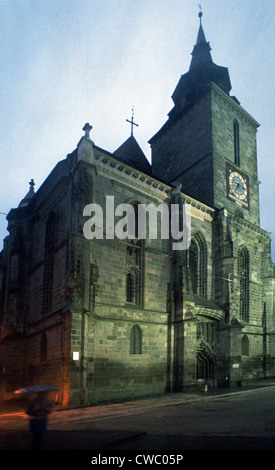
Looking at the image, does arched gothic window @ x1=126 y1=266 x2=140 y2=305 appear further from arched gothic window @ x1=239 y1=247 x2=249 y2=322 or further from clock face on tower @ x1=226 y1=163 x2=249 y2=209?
clock face on tower @ x1=226 y1=163 x2=249 y2=209

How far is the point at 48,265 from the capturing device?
888 inches

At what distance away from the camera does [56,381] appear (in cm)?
1856

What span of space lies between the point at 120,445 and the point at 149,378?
12.4m

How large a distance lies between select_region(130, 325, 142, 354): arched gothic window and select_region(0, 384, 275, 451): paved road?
164 inches

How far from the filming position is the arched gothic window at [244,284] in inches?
1099

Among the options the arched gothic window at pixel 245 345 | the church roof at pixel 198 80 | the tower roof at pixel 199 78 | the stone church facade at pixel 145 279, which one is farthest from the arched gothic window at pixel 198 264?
the tower roof at pixel 199 78

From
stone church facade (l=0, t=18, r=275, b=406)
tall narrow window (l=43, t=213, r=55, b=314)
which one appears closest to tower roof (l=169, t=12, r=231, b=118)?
stone church facade (l=0, t=18, r=275, b=406)

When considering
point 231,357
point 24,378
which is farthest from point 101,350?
point 231,357

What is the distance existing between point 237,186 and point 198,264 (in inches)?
326

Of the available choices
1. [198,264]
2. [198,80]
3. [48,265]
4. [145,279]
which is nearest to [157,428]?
[145,279]

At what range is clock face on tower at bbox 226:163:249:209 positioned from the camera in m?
29.5

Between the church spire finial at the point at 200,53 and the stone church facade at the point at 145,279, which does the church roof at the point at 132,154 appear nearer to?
the stone church facade at the point at 145,279

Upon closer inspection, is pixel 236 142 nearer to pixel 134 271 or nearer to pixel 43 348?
pixel 134 271

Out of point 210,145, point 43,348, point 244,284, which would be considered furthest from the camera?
point 210,145
